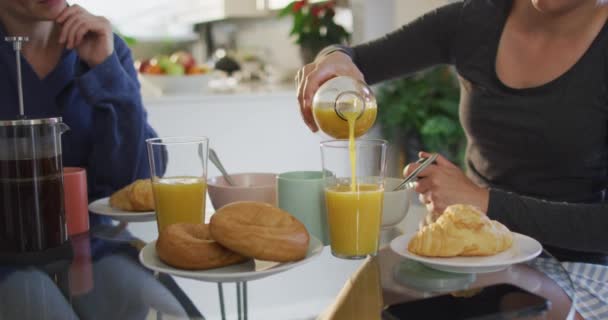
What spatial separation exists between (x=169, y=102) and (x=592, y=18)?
6.96 feet

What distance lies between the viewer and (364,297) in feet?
2.94

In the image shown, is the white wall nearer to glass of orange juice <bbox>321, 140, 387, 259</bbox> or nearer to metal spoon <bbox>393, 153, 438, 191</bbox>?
metal spoon <bbox>393, 153, 438, 191</bbox>

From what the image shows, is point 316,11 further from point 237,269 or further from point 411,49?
point 237,269

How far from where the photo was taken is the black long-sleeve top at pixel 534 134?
1.23 m

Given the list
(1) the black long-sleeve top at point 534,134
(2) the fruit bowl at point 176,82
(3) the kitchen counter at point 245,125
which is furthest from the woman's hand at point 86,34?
(2) the fruit bowl at point 176,82

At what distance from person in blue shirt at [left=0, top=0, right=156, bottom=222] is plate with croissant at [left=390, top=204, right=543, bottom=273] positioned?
77 centimetres

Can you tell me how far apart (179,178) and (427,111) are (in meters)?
2.40

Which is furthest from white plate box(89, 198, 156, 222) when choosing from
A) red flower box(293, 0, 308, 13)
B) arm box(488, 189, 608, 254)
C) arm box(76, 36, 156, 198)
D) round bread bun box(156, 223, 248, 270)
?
red flower box(293, 0, 308, 13)

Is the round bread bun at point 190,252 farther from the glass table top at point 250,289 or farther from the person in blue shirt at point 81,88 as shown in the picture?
the person in blue shirt at point 81,88

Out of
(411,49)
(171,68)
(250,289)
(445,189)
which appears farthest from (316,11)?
(250,289)

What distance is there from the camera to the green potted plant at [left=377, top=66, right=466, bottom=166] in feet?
10.6

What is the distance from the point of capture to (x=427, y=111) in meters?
3.33

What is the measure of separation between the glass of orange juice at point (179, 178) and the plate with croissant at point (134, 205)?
145mm

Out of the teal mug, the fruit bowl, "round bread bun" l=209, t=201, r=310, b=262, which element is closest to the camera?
"round bread bun" l=209, t=201, r=310, b=262
